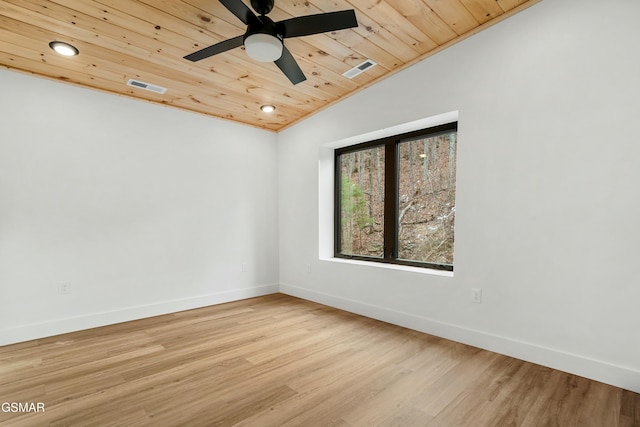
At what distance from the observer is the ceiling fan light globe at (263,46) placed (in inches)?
73.5

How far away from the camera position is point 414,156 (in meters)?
3.29

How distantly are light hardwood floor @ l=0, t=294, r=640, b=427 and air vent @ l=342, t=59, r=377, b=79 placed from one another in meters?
2.52

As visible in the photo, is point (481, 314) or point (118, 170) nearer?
point (481, 314)

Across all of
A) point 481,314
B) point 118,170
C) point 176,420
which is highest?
point 118,170

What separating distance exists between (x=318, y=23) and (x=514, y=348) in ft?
8.74

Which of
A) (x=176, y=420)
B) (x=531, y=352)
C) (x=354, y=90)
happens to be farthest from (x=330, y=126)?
(x=176, y=420)

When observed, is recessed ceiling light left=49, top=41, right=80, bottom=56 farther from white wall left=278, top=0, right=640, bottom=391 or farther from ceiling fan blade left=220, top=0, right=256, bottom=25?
white wall left=278, top=0, right=640, bottom=391

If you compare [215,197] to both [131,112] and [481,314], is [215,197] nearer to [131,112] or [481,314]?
[131,112]

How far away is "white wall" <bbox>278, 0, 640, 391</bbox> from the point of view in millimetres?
1916

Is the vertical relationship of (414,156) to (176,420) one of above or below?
above

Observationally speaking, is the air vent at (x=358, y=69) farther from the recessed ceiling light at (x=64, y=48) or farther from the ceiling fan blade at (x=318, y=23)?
the recessed ceiling light at (x=64, y=48)

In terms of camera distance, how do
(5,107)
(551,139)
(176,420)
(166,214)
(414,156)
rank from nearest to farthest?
(176,420) < (551,139) < (5,107) < (414,156) < (166,214)

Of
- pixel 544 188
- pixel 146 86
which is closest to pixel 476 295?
pixel 544 188

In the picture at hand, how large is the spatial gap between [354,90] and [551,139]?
1987 millimetres
